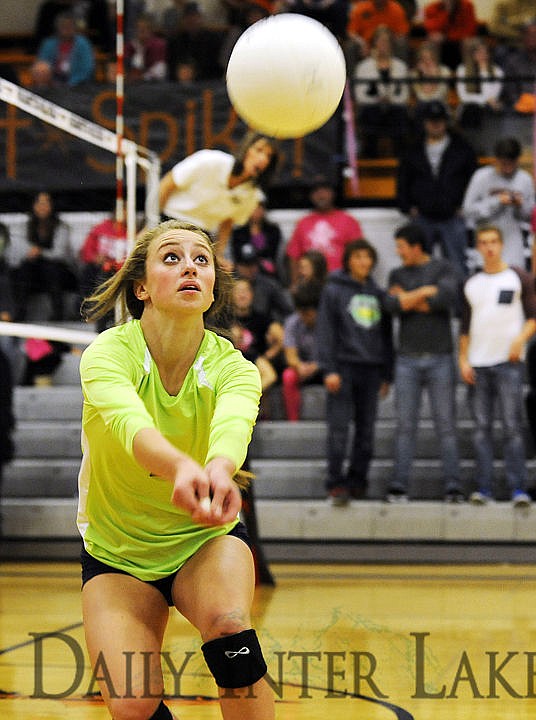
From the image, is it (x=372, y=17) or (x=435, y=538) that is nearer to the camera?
(x=435, y=538)

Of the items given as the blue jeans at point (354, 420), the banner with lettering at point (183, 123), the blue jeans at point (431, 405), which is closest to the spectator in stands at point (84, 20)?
the banner with lettering at point (183, 123)

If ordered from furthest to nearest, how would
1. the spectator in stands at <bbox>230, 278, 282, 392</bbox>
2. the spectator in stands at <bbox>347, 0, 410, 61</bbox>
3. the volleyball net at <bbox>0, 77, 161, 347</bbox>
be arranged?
the spectator in stands at <bbox>347, 0, 410, 61</bbox> → the spectator in stands at <bbox>230, 278, 282, 392</bbox> → the volleyball net at <bbox>0, 77, 161, 347</bbox>

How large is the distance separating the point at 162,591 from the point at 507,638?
124 inches

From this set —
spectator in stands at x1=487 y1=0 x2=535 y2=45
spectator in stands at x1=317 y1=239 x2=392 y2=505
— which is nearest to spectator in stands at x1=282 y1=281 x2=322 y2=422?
spectator in stands at x1=317 y1=239 x2=392 y2=505

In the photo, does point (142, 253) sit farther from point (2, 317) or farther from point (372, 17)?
point (372, 17)

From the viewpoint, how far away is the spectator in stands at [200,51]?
508 inches

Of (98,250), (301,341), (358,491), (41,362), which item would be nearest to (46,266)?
(98,250)

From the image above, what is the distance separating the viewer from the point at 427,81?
1206cm

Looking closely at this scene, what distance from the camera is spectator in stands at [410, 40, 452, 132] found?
11.9 m

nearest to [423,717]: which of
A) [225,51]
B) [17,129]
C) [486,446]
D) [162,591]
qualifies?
[162,591]

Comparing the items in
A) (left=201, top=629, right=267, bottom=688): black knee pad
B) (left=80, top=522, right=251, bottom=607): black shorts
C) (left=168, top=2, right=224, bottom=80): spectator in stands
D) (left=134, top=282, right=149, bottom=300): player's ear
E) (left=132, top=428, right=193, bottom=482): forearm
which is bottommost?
(left=201, top=629, right=267, bottom=688): black knee pad

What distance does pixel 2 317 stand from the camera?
8.77m

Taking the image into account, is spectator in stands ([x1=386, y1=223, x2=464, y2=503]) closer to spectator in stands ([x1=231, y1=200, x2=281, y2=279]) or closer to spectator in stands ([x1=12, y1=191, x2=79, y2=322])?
spectator in stands ([x1=231, y1=200, x2=281, y2=279])

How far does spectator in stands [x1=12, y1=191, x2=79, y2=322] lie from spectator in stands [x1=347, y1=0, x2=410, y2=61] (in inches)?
188
